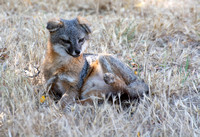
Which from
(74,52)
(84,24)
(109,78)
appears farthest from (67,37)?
(109,78)

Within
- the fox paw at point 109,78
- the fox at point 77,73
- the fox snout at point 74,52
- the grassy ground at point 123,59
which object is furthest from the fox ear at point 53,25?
the fox paw at point 109,78

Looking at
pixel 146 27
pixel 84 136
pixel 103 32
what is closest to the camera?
pixel 84 136

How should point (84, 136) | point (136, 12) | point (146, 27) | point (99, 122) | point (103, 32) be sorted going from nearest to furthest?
point (84, 136)
point (99, 122)
point (103, 32)
point (146, 27)
point (136, 12)

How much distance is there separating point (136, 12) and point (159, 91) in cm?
389

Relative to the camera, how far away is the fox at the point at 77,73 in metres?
4.02

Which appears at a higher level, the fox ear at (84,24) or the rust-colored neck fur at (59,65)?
the fox ear at (84,24)

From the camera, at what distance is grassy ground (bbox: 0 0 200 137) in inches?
130

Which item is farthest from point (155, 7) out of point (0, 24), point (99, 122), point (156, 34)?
point (99, 122)

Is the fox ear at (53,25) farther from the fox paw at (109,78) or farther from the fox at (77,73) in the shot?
the fox paw at (109,78)

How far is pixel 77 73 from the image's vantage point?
4.14 m

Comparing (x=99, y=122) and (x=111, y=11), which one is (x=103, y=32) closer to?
(x=111, y=11)

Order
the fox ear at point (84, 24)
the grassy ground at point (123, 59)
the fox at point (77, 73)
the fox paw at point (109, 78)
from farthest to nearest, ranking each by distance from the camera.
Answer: the fox ear at point (84, 24) < the fox at point (77, 73) < the fox paw at point (109, 78) < the grassy ground at point (123, 59)

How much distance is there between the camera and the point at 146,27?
6535mm

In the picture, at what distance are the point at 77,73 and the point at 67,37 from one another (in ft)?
1.72
